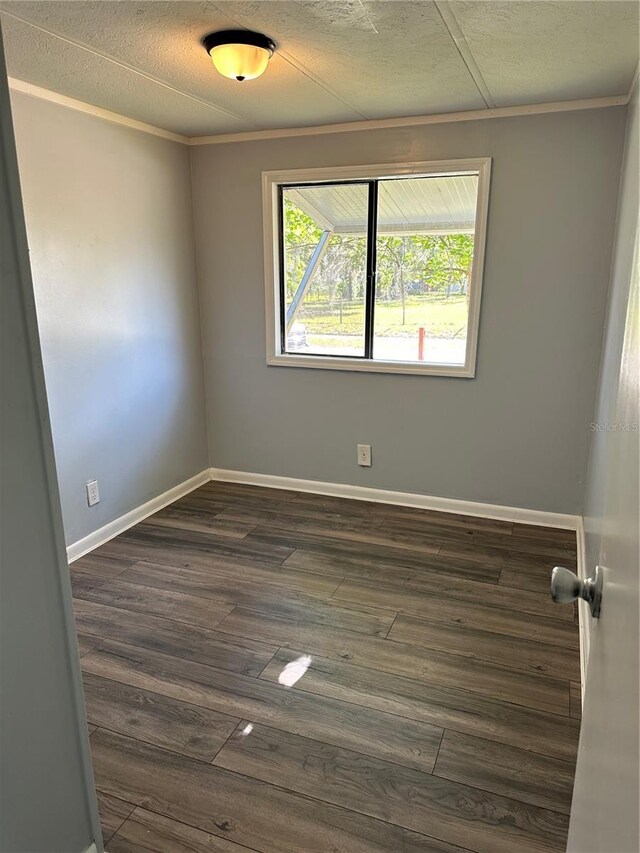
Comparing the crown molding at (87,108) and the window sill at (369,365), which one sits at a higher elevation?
the crown molding at (87,108)

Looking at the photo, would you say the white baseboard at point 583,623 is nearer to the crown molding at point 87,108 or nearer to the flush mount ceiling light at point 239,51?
the flush mount ceiling light at point 239,51

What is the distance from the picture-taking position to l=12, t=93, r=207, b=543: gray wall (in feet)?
9.21

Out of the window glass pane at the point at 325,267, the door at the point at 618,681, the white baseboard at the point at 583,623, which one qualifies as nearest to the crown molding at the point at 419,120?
the window glass pane at the point at 325,267

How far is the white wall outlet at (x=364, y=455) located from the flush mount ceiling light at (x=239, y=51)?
2.26 metres

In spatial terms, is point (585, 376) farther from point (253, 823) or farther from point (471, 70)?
point (253, 823)

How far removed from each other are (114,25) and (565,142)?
7.35 ft

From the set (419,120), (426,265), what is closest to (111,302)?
(426,265)

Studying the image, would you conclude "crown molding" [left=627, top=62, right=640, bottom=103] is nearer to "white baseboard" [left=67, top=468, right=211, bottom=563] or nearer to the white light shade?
the white light shade

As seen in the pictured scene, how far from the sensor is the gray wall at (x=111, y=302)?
9.21ft

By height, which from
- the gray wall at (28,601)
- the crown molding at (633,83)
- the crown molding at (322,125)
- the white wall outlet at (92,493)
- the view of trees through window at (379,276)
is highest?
the crown molding at (322,125)

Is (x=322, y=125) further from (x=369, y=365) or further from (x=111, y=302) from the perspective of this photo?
(x=111, y=302)

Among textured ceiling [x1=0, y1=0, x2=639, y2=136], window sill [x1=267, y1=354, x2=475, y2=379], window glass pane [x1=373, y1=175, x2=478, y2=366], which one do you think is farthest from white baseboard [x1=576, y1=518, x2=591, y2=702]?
textured ceiling [x1=0, y1=0, x2=639, y2=136]

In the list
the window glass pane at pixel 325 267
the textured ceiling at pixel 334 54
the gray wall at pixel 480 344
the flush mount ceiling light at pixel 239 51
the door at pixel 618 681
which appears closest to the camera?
the door at pixel 618 681

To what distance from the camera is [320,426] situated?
3.91 meters
